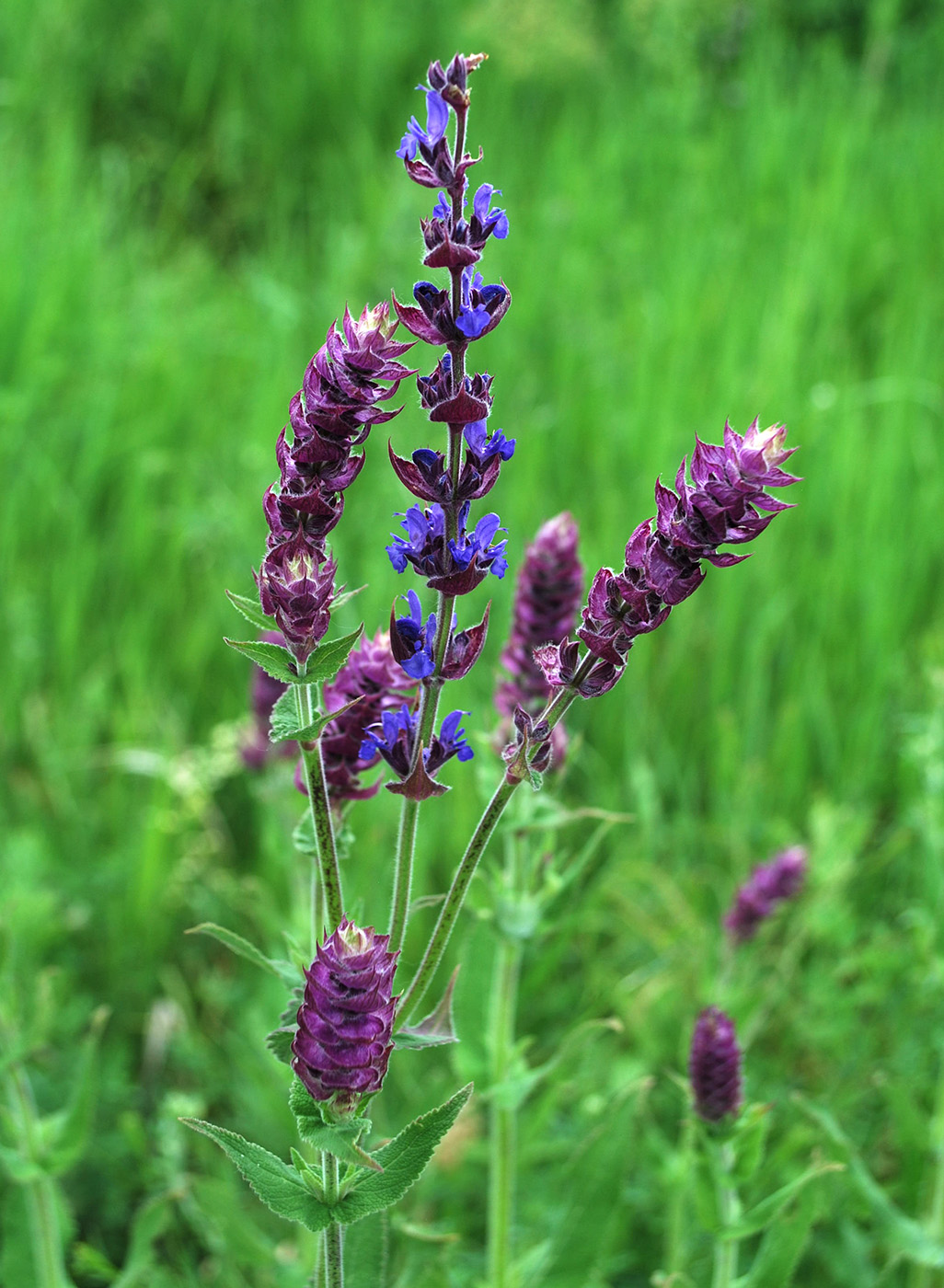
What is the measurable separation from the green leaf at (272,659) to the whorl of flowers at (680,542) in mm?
210

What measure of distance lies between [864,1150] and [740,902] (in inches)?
19.9

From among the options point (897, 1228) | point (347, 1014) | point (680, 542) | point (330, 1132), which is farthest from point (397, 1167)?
point (897, 1228)

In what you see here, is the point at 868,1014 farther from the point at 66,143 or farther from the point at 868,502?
the point at 66,143

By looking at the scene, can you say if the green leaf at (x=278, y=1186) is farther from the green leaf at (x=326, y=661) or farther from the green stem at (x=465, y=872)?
the green leaf at (x=326, y=661)

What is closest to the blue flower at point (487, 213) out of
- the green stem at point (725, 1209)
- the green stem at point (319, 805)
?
the green stem at point (319, 805)

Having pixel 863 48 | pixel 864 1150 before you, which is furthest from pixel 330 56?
pixel 864 1150

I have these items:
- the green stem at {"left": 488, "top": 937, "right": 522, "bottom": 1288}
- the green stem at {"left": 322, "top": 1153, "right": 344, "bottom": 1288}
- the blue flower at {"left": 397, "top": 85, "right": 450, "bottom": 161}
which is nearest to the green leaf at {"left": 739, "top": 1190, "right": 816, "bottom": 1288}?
the green stem at {"left": 488, "top": 937, "right": 522, "bottom": 1288}

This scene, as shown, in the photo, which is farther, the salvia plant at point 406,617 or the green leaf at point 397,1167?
the green leaf at point 397,1167

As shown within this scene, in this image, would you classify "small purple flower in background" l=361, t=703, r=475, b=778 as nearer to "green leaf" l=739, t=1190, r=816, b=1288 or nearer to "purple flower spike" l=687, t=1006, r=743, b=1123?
"purple flower spike" l=687, t=1006, r=743, b=1123

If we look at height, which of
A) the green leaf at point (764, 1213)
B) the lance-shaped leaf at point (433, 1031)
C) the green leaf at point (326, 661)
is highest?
the green leaf at point (326, 661)

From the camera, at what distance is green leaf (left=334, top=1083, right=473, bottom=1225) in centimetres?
108

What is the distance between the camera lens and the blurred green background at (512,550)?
218 cm

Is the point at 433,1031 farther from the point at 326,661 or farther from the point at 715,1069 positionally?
the point at 715,1069

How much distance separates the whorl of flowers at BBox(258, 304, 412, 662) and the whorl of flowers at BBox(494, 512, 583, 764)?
0.54 metres
